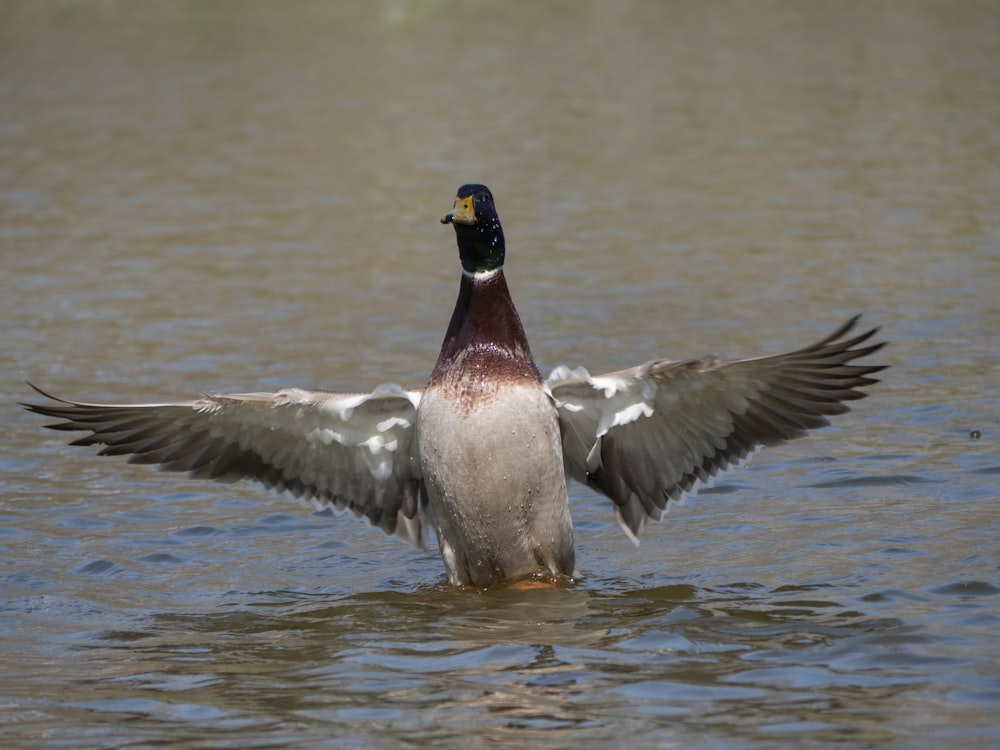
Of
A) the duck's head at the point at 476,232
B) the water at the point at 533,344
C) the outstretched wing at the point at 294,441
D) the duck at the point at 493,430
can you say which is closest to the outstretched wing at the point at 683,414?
the duck at the point at 493,430

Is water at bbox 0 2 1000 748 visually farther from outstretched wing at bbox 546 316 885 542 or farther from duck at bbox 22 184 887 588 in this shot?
outstretched wing at bbox 546 316 885 542

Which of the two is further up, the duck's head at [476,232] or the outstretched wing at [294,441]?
the duck's head at [476,232]

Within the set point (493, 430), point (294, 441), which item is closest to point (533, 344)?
point (294, 441)

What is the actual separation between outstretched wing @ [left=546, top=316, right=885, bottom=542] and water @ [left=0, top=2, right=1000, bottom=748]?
1.77 ft

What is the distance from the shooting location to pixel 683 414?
802cm

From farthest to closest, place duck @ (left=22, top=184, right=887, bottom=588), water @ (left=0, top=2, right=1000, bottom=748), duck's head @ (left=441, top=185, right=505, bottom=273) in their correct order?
duck's head @ (left=441, top=185, right=505, bottom=273) → duck @ (left=22, top=184, right=887, bottom=588) → water @ (left=0, top=2, right=1000, bottom=748)

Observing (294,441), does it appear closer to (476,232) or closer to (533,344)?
(476,232)

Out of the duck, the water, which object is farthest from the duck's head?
the water

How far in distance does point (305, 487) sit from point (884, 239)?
801 centimetres

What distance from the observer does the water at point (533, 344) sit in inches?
264

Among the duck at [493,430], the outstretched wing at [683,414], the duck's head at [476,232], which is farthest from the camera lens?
the duck's head at [476,232]

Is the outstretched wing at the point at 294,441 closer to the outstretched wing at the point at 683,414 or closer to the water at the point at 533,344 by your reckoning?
the water at the point at 533,344

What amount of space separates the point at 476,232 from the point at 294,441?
4.94ft

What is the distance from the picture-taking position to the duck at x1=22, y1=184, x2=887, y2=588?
7.84 meters
